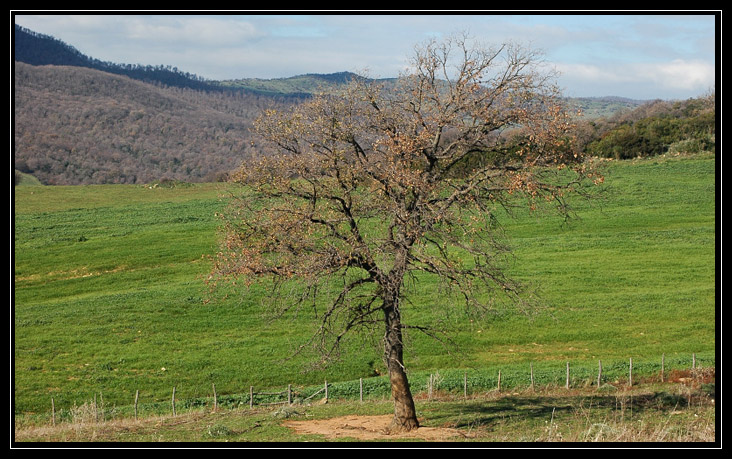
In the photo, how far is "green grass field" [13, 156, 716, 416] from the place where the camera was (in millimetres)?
31359

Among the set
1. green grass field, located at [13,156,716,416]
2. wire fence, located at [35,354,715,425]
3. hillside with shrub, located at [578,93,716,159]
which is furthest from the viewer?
hillside with shrub, located at [578,93,716,159]

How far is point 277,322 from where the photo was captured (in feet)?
133

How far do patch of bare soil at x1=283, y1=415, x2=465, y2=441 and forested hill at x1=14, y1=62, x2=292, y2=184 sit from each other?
7385cm

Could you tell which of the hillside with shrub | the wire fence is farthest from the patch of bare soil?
the hillside with shrub

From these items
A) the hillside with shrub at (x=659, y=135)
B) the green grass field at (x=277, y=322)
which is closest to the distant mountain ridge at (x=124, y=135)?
the hillside with shrub at (x=659, y=135)

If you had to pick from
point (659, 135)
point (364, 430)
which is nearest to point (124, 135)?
point (659, 135)

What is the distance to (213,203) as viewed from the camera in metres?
85.1

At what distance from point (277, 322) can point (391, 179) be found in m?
24.9

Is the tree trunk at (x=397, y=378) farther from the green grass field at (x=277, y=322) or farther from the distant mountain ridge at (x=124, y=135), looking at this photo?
the distant mountain ridge at (x=124, y=135)

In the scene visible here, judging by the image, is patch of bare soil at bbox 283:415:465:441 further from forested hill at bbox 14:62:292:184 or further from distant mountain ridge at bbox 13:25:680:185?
distant mountain ridge at bbox 13:25:680:185

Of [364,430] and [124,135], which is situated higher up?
[124,135]

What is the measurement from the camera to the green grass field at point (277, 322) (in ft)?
103

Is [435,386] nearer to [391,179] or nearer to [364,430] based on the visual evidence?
[364,430]

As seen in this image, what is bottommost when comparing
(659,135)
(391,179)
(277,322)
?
(277,322)
